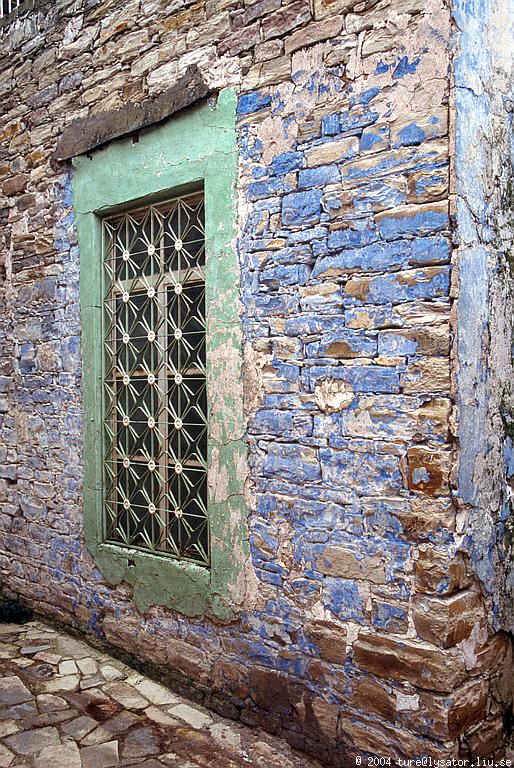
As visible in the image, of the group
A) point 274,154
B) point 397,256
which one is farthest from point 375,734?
point 274,154

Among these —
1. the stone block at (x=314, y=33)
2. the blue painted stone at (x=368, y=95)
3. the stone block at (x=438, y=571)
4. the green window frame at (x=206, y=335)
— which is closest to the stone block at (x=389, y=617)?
the stone block at (x=438, y=571)

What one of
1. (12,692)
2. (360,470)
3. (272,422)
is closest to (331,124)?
(272,422)

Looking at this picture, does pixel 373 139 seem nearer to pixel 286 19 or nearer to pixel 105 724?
pixel 286 19

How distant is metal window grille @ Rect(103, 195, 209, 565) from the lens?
3684 millimetres

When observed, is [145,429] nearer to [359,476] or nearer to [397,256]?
[359,476]

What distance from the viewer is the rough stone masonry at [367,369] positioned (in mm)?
2600

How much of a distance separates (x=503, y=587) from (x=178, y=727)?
1.68 m

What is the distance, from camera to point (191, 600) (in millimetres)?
3541

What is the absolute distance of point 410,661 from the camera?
8.71 ft

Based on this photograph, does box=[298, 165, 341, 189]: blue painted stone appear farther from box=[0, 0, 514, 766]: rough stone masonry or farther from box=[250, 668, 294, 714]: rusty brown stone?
box=[250, 668, 294, 714]: rusty brown stone

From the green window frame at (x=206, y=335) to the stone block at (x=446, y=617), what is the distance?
94 cm

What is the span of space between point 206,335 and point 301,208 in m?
0.82

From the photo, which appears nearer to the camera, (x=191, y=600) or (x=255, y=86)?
(x=255, y=86)

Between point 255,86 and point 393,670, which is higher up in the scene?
point 255,86
